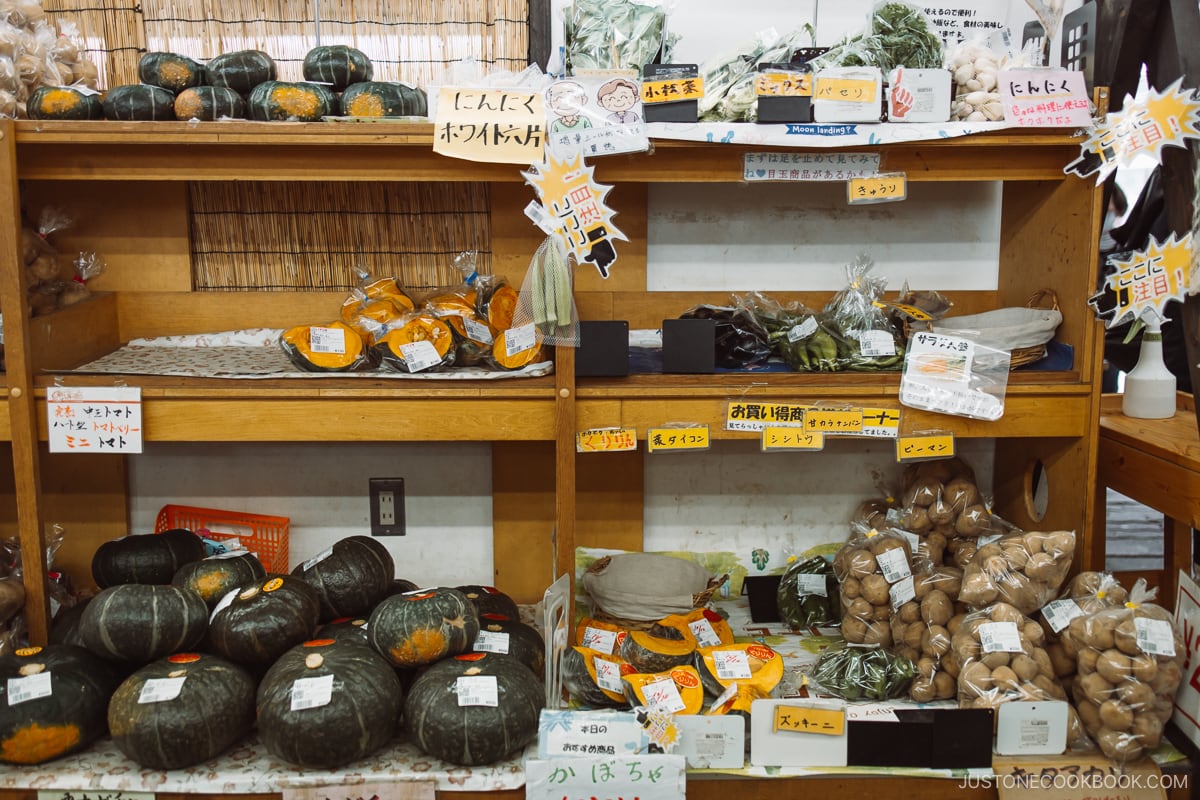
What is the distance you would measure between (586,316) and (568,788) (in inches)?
48.6

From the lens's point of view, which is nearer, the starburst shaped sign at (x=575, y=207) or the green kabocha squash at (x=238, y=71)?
the starburst shaped sign at (x=575, y=207)

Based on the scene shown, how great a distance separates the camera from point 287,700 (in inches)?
74.9

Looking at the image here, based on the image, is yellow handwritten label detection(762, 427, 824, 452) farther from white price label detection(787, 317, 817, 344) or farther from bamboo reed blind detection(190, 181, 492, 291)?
bamboo reed blind detection(190, 181, 492, 291)

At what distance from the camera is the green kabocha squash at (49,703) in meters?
1.92

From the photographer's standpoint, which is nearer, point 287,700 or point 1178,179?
point 287,700

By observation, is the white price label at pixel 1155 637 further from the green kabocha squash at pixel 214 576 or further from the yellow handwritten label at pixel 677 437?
the green kabocha squash at pixel 214 576

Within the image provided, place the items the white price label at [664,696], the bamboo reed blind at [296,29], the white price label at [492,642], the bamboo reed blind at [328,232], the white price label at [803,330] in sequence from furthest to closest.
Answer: the bamboo reed blind at [328,232]
the bamboo reed blind at [296,29]
the white price label at [803,330]
the white price label at [492,642]
the white price label at [664,696]

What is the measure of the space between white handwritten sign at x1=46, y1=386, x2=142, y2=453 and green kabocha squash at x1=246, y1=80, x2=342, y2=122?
0.67 meters

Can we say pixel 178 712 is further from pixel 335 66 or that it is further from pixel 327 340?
pixel 335 66

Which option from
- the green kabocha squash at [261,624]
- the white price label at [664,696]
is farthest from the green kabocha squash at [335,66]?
the white price label at [664,696]

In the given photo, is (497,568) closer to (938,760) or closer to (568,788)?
(568,788)

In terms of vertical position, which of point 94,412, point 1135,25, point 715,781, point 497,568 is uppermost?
point 1135,25

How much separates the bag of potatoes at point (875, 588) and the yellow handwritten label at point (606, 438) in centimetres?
63

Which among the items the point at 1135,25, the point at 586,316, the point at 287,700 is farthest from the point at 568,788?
the point at 1135,25
